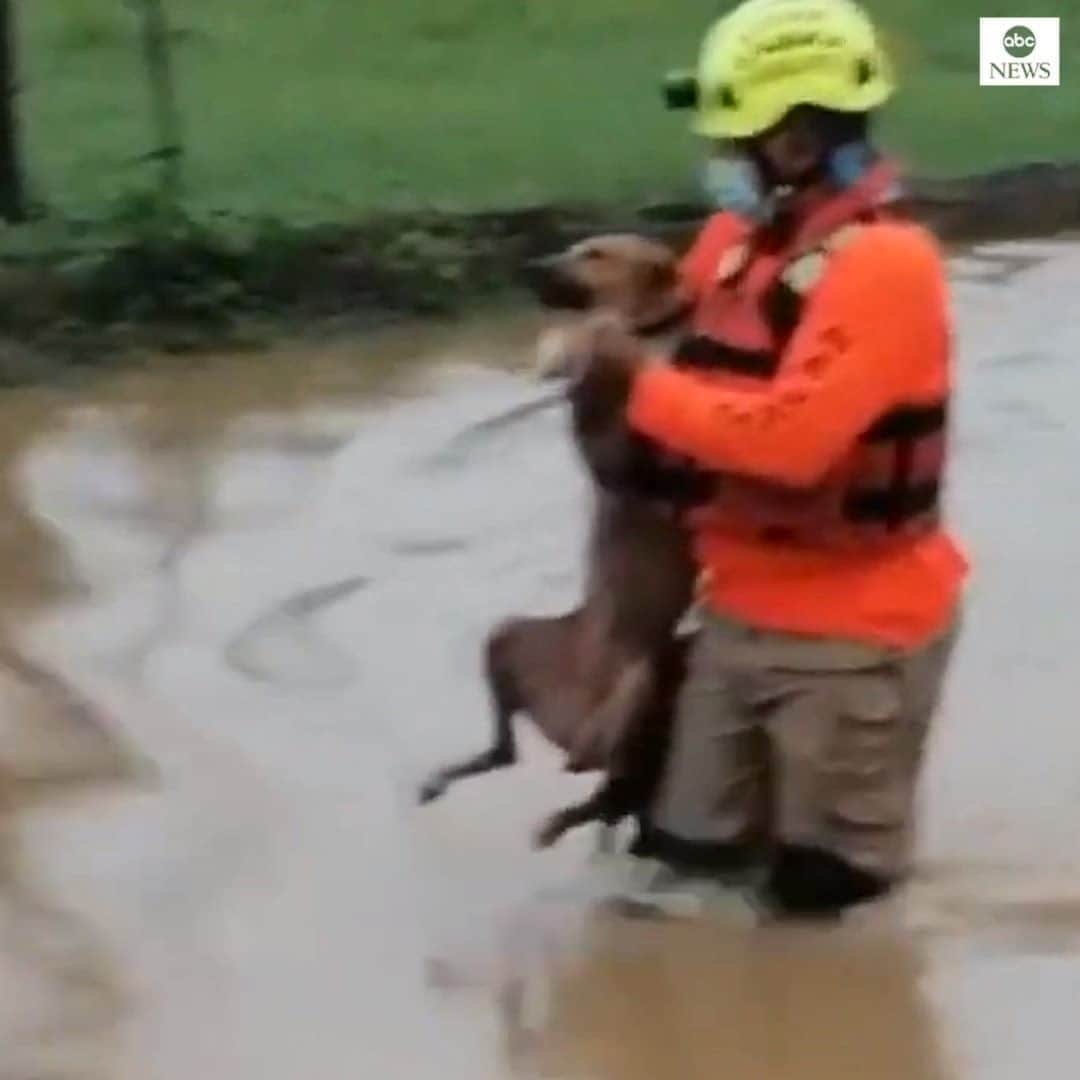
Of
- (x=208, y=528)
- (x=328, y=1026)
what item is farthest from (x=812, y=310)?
(x=208, y=528)

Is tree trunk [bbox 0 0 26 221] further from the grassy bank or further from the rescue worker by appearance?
the rescue worker

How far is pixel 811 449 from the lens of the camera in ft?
14.8

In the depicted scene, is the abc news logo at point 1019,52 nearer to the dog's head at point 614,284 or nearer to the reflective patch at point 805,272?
the dog's head at point 614,284

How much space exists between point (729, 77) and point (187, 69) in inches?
385

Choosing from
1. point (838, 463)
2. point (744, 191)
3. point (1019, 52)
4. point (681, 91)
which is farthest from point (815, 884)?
point (1019, 52)

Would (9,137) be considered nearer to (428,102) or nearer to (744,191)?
(428,102)

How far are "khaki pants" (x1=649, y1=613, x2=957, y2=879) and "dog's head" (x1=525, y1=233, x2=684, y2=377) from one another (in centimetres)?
49

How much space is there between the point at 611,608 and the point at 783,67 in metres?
0.91

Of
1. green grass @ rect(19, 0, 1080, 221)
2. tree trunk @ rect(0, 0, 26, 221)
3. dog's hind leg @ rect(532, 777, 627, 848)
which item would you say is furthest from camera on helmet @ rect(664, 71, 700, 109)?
tree trunk @ rect(0, 0, 26, 221)

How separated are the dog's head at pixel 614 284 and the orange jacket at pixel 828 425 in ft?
0.37

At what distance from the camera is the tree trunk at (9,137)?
34.3 ft

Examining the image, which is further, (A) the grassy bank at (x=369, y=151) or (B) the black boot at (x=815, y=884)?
(A) the grassy bank at (x=369, y=151)

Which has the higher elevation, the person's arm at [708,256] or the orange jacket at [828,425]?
the person's arm at [708,256]

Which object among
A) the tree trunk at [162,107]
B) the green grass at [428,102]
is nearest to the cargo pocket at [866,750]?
the green grass at [428,102]
